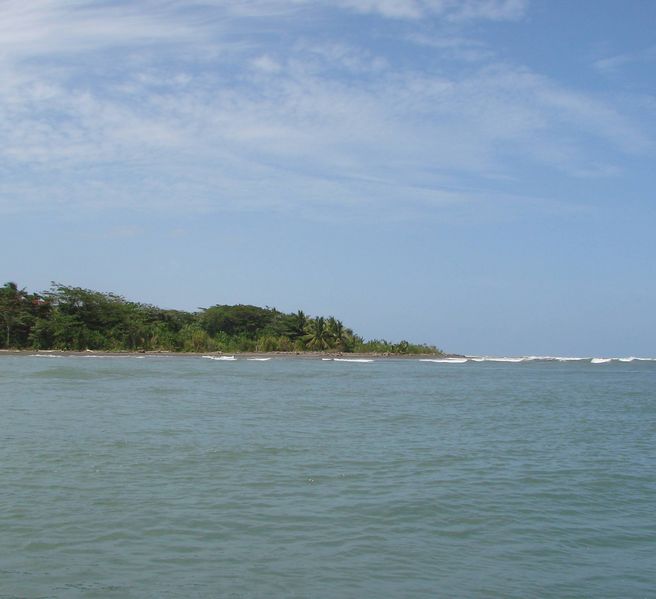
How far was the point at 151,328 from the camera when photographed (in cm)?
6825

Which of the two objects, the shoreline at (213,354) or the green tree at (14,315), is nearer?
the shoreline at (213,354)

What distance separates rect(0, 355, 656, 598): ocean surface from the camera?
655 centimetres

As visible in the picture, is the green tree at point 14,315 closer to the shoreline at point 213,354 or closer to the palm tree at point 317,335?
the shoreline at point 213,354

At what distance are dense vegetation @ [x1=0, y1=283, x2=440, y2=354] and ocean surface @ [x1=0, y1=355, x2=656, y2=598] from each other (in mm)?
46399

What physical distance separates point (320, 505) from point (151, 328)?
61.3 m

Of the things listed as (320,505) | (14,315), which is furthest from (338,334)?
(320,505)

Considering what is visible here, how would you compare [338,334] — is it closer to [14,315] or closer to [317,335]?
[317,335]

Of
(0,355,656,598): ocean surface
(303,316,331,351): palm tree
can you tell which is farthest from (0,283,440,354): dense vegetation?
(0,355,656,598): ocean surface

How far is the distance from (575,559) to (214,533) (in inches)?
145

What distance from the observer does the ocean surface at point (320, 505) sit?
6551 mm

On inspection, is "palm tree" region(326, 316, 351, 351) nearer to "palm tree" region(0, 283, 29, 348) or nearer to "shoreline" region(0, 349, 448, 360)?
"shoreline" region(0, 349, 448, 360)

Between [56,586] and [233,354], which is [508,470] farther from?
[233,354]

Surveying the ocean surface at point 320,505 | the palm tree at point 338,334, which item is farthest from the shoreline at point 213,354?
the ocean surface at point 320,505

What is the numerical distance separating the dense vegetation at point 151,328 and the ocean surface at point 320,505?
152 ft
